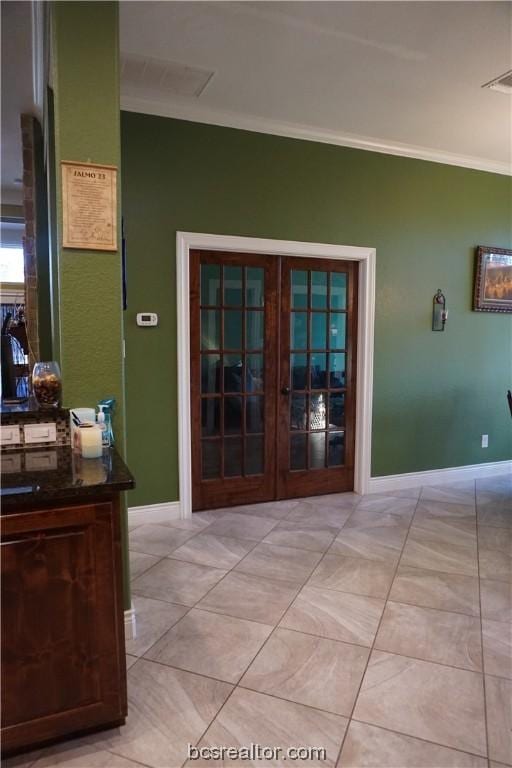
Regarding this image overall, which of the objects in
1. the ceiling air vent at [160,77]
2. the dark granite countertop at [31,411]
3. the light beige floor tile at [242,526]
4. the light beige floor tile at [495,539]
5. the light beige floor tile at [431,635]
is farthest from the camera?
the light beige floor tile at [242,526]

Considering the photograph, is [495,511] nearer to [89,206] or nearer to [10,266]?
[89,206]

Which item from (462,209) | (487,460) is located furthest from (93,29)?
(487,460)

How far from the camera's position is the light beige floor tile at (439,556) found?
279 centimetres

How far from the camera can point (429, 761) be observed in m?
1.51

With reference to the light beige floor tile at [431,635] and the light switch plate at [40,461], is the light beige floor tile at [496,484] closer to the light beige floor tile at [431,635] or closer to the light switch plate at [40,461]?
the light beige floor tile at [431,635]

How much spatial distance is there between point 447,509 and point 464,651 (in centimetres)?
181

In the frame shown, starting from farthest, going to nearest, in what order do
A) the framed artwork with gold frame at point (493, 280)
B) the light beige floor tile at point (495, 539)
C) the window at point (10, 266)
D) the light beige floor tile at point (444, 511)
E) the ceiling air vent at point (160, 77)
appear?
the window at point (10, 266) → the framed artwork with gold frame at point (493, 280) → the light beige floor tile at point (444, 511) → the light beige floor tile at point (495, 539) → the ceiling air vent at point (160, 77)

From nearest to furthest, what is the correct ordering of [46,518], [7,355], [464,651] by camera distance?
[46,518] < [464,651] < [7,355]

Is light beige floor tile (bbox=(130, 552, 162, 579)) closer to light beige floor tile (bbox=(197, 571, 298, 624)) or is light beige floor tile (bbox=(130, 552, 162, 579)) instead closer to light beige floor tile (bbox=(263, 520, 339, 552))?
light beige floor tile (bbox=(197, 571, 298, 624))

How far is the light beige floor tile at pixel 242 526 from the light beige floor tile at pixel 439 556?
3.10 feet

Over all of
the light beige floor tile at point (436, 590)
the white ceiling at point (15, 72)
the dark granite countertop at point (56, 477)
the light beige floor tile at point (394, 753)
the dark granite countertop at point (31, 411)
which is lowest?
the light beige floor tile at point (394, 753)

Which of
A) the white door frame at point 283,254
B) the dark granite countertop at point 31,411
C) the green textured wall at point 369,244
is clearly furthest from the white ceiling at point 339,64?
the dark granite countertop at point 31,411

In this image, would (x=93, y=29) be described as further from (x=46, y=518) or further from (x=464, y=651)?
(x=464, y=651)

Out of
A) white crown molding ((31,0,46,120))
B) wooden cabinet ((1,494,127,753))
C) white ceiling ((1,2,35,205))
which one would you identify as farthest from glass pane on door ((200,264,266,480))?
wooden cabinet ((1,494,127,753))
